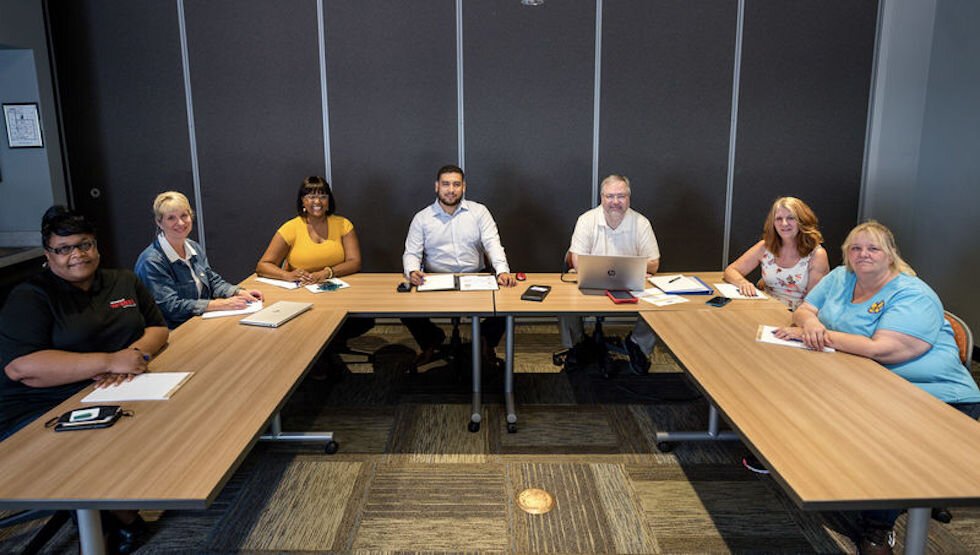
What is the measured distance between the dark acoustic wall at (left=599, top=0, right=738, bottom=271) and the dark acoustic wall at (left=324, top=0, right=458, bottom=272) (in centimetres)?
120

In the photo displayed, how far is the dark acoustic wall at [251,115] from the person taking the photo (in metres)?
4.62

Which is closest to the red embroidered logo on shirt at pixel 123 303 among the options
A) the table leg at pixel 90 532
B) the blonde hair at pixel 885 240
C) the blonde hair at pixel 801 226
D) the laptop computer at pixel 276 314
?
the laptop computer at pixel 276 314

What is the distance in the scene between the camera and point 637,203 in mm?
4867

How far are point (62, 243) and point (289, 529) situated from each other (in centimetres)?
135

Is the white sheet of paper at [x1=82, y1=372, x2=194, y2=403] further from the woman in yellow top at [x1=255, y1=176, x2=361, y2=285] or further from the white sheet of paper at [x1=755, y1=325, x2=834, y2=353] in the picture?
the white sheet of paper at [x1=755, y1=325, x2=834, y2=353]

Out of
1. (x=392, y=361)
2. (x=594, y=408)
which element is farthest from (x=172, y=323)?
(x=594, y=408)

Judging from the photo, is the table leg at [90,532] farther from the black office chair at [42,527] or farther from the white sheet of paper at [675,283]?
the white sheet of paper at [675,283]

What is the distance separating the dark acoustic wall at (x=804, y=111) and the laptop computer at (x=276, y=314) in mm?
3421

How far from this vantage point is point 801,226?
129 inches

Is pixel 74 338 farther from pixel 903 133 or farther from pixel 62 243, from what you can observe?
pixel 903 133

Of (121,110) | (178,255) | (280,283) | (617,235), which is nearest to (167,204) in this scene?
(178,255)

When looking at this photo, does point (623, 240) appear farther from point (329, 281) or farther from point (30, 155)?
point (30, 155)

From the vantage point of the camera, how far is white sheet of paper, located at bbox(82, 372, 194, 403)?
2.09 meters

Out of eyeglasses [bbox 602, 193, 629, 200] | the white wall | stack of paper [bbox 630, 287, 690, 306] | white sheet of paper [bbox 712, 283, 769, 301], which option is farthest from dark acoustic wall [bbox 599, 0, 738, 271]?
the white wall
